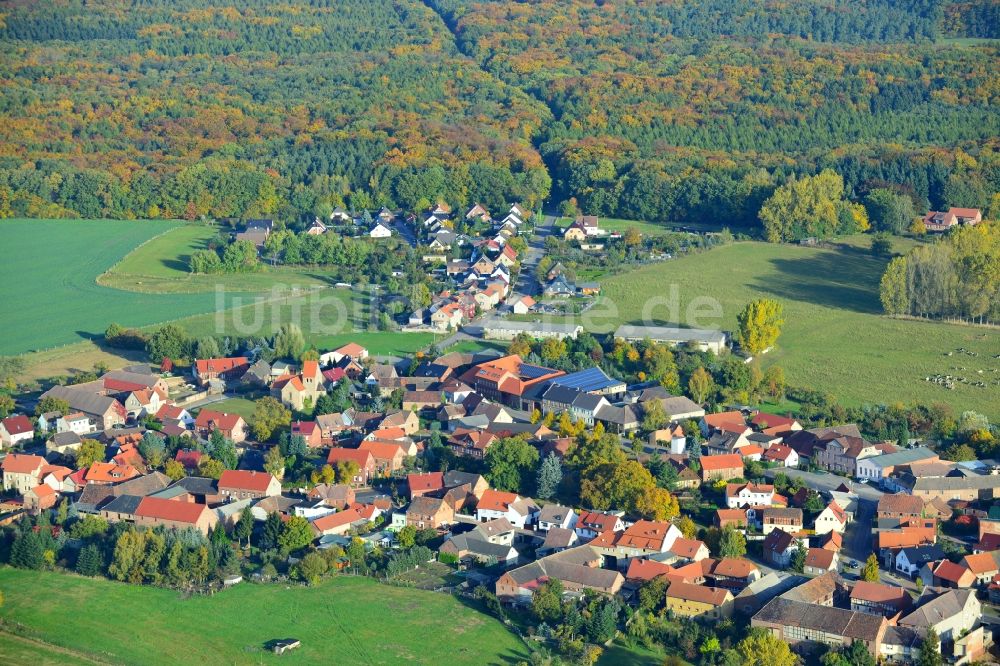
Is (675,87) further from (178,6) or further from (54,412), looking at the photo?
(54,412)

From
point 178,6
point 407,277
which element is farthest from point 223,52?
point 407,277

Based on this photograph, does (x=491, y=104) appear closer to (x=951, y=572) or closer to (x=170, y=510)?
(x=170, y=510)

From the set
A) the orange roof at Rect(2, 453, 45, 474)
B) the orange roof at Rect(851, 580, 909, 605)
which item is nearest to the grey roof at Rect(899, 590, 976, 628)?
the orange roof at Rect(851, 580, 909, 605)

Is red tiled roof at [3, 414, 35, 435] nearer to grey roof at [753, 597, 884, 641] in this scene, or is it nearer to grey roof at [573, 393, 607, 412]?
grey roof at [573, 393, 607, 412]

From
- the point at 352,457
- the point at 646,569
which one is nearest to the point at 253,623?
the point at 646,569

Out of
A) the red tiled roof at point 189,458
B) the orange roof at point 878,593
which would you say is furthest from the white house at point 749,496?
the red tiled roof at point 189,458

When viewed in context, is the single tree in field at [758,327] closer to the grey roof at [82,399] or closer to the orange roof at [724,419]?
the orange roof at [724,419]
